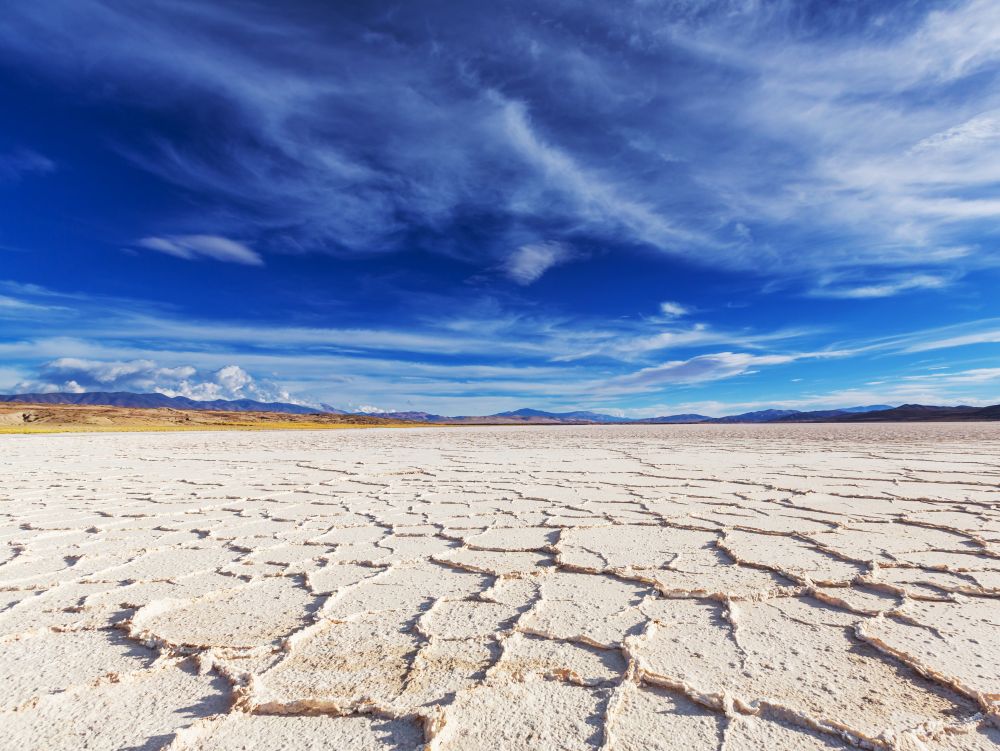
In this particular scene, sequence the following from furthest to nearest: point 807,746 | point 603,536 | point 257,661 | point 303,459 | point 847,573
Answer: point 303,459 < point 603,536 < point 847,573 < point 257,661 < point 807,746

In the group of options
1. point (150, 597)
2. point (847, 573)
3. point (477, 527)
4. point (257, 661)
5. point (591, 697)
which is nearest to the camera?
point (591, 697)

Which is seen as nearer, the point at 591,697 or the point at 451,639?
the point at 591,697

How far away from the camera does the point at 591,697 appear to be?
4.70 feet

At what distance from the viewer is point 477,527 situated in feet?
11.3

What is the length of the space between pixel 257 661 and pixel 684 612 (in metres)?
1.49

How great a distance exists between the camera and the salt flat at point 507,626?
4.36ft

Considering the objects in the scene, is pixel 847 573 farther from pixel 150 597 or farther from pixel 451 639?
pixel 150 597

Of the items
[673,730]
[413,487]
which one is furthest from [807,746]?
[413,487]

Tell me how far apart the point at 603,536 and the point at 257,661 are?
6.60ft

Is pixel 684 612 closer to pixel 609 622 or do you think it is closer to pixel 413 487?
pixel 609 622

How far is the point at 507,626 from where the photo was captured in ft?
6.21

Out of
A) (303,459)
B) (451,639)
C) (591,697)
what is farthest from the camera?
(303,459)

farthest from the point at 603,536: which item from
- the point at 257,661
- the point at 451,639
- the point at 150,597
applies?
the point at 150,597

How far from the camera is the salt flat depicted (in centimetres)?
133
